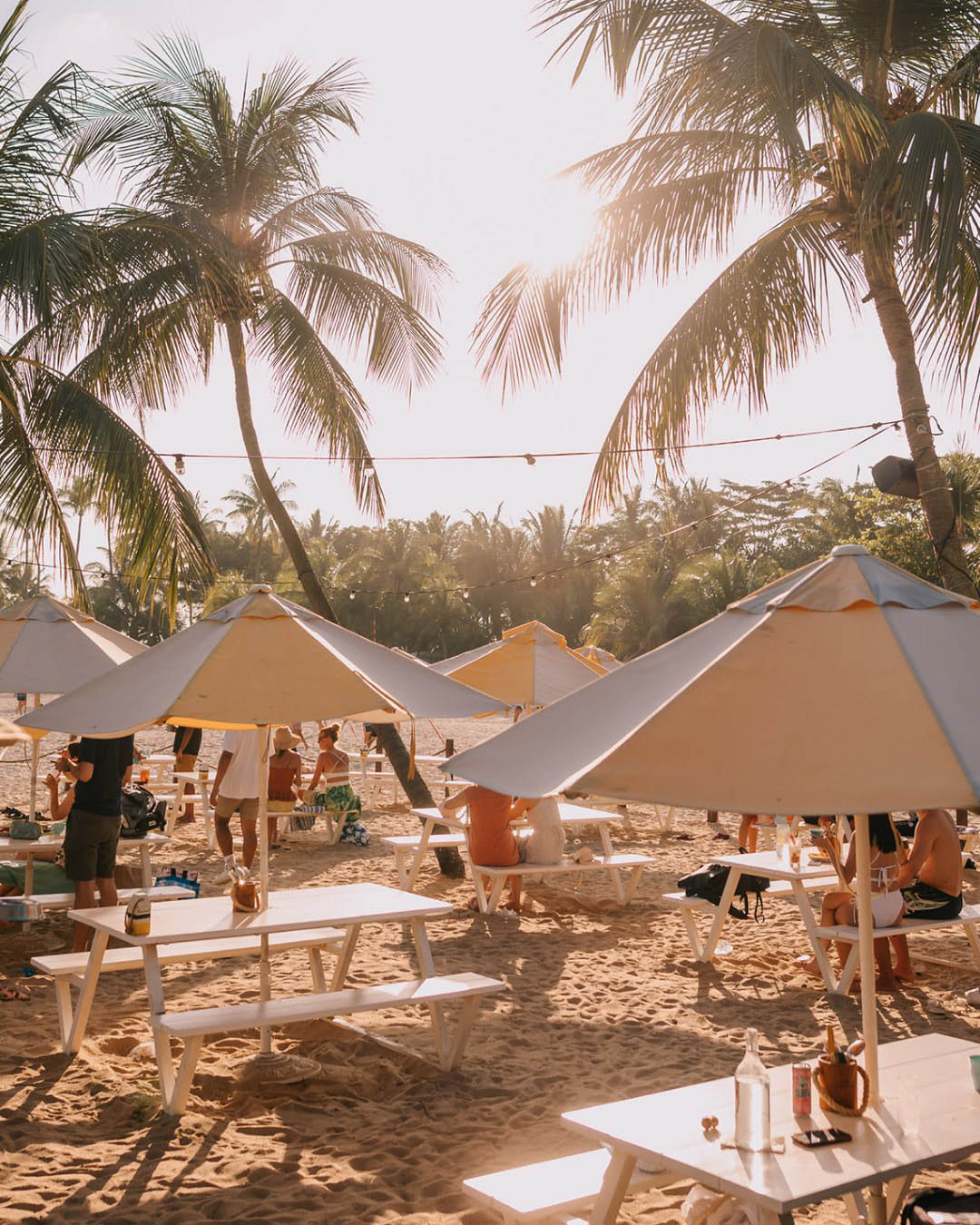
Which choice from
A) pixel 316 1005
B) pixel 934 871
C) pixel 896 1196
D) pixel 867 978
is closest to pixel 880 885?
pixel 934 871

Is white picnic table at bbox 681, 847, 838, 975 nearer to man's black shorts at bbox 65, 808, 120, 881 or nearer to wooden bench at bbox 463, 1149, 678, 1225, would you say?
man's black shorts at bbox 65, 808, 120, 881

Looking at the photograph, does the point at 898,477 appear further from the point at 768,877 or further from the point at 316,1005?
the point at 316,1005

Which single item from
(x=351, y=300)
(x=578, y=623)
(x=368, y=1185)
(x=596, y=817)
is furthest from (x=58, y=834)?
(x=578, y=623)

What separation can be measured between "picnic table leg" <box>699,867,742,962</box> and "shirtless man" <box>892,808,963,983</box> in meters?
1.16

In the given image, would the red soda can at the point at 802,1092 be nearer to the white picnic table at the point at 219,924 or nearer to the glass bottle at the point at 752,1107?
the glass bottle at the point at 752,1107

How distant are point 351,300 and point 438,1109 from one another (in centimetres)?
1074

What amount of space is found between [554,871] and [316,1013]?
3.60 m

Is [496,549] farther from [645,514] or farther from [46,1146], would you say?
[46,1146]

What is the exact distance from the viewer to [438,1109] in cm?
490

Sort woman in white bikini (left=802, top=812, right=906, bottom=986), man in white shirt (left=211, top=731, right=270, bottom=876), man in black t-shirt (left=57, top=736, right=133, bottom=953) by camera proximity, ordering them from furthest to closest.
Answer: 1. man in white shirt (left=211, top=731, right=270, bottom=876)
2. man in black t-shirt (left=57, top=736, right=133, bottom=953)
3. woman in white bikini (left=802, top=812, right=906, bottom=986)

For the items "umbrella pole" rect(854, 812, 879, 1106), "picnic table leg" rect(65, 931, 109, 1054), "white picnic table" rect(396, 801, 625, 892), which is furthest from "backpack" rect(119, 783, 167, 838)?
"umbrella pole" rect(854, 812, 879, 1106)

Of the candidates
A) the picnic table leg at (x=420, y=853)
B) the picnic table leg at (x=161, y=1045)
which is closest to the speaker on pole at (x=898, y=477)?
the picnic table leg at (x=420, y=853)

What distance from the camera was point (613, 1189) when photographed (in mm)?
2965

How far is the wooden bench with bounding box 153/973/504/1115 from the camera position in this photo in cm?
475
